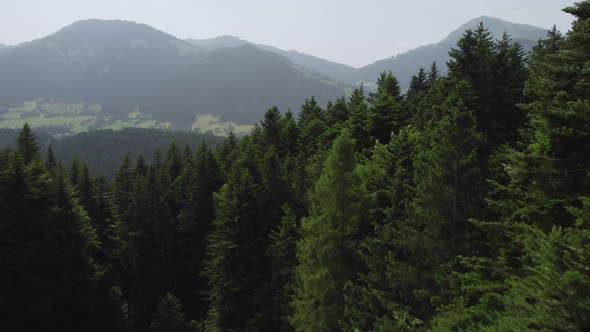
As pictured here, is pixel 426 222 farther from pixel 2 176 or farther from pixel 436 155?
pixel 2 176

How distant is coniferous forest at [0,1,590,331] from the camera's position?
1141 cm

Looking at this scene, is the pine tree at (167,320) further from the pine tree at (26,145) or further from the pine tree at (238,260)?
the pine tree at (26,145)

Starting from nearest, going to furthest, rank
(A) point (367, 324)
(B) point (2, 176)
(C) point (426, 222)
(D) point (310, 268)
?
(C) point (426, 222) < (A) point (367, 324) < (D) point (310, 268) < (B) point (2, 176)

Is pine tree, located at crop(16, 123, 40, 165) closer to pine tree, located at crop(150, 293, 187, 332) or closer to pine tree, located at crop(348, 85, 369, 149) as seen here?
pine tree, located at crop(150, 293, 187, 332)

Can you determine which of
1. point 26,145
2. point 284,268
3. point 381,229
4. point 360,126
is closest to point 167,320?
point 284,268

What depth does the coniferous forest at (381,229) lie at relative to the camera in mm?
11414

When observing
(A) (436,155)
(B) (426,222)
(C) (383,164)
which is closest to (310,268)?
(C) (383,164)

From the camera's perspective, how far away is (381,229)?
64.5 ft

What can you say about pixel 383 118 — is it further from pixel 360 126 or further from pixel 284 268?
pixel 284 268

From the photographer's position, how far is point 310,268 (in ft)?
75.2

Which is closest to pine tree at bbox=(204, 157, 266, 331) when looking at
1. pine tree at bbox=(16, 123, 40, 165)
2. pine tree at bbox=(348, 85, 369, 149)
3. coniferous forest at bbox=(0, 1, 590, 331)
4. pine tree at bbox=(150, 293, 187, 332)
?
coniferous forest at bbox=(0, 1, 590, 331)

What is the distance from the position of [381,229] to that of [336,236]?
2652 mm

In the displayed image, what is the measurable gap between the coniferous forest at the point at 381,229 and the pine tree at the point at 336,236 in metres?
0.08

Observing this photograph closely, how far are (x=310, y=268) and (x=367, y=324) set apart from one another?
4.84m
